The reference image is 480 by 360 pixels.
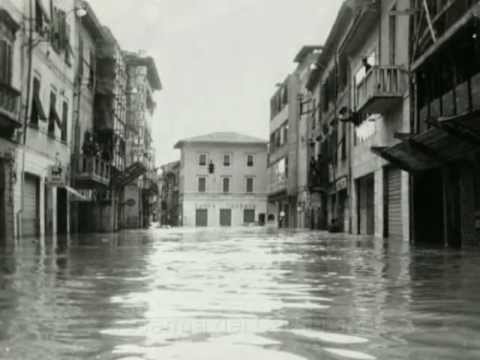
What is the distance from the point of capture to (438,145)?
21.1m

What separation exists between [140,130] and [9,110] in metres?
42.1

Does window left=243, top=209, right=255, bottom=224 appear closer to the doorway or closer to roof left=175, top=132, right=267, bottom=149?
roof left=175, top=132, right=267, bottom=149

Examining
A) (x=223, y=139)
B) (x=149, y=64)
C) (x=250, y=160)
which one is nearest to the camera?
(x=149, y=64)

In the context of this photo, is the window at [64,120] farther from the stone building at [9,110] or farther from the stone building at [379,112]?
the stone building at [379,112]

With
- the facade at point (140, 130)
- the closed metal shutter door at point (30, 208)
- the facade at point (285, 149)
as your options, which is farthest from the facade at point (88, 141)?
the facade at point (285, 149)

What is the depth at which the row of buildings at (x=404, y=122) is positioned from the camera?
1983cm

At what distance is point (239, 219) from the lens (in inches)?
3691

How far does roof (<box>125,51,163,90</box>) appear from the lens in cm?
6102

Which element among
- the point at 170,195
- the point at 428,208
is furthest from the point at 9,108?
the point at 170,195

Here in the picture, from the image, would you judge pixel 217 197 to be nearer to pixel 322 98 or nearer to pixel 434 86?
pixel 322 98

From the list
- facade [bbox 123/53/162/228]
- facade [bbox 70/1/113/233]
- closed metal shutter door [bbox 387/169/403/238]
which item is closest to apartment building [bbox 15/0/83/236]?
facade [bbox 70/1/113/233]

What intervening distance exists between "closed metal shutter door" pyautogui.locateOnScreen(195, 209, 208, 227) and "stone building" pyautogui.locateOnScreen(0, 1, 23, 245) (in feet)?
221

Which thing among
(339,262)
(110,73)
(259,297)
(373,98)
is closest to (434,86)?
(373,98)

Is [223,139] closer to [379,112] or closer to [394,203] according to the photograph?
[379,112]
